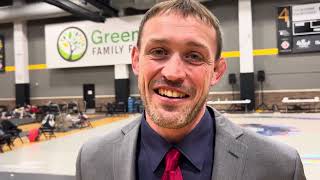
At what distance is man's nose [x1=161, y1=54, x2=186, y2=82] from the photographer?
1.43 metres

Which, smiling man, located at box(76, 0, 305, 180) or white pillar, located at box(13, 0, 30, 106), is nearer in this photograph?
smiling man, located at box(76, 0, 305, 180)

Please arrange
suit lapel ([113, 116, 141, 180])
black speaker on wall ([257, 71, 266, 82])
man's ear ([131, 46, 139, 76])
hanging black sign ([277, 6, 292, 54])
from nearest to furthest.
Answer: suit lapel ([113, 116, 141, 180])
man's ear ([131, 46, 139, 76])
hanging black sign ([277, 6, 292, 54])
black speaker on wall ([257, 71, 266, 82])

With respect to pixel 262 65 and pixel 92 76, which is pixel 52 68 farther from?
pixel 262 65

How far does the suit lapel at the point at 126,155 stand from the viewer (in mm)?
1521

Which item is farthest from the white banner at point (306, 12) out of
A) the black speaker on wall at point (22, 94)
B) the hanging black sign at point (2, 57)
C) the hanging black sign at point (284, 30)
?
the hanging black sign at point (2, 57)

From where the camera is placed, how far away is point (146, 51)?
59.5 inches

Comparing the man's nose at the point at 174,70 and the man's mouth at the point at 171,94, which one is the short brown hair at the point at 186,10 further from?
the man's mouth at the point at 171,94

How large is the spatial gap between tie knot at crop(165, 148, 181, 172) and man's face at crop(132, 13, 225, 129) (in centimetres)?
12

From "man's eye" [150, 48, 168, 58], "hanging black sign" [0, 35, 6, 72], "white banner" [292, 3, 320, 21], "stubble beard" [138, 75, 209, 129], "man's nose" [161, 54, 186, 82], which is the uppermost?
"white banner" [292, 3, 320, 21]

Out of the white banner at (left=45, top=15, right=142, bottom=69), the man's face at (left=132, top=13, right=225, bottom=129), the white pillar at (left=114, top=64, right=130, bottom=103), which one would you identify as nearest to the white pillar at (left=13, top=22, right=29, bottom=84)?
the white banner at (left=45, top=15, right=142, bottom=69)

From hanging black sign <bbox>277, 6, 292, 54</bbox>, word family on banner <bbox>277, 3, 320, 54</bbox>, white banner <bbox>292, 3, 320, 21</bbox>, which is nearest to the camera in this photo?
white banner <bbox>292, 3, 320, 21</bbox>

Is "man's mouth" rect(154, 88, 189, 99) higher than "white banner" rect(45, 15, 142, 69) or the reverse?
the reverse

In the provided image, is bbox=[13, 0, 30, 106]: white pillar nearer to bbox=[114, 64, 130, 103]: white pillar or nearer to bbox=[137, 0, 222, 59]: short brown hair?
bbox=[114, 64, 130, 103]: white pillar

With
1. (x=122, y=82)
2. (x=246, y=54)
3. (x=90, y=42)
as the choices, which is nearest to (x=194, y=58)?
(x=246, y=54)
